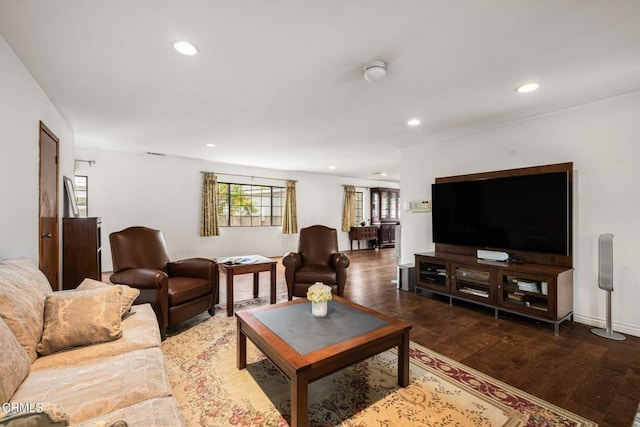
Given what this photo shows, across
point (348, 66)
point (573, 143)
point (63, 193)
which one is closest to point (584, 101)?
point (573, 143)

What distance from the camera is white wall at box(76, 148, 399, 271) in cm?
523

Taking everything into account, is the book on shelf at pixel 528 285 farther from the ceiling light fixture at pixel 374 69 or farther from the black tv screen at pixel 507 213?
the ceiling light fixture at pixel 374 69

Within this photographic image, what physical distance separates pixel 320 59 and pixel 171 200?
5.05 m

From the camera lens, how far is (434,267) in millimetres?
3814

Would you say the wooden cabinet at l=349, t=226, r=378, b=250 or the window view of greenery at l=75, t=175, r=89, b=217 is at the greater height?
the window view of greenery at l=75, t=175, r=89, b=217

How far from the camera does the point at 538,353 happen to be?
2.34 metres

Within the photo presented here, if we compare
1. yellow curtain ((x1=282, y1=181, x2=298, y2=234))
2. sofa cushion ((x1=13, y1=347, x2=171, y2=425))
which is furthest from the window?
sofa cushion ((x1=13, y1=347, x2=171, y2=425))

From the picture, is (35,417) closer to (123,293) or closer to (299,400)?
(299,400)

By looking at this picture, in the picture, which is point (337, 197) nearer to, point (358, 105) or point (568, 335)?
point (358, 105)

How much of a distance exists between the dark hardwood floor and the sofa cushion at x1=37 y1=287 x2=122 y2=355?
1.73 meters

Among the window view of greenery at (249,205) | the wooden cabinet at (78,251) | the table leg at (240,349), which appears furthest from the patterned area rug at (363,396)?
the window view of greenery at (249,205)

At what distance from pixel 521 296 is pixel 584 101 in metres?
2.08

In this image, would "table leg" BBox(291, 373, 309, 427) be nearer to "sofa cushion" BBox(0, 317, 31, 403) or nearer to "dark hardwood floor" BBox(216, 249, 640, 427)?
"sofa cushion" BBox(0, 317, 31, 403)

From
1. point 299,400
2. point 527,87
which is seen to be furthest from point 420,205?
point 299,400
